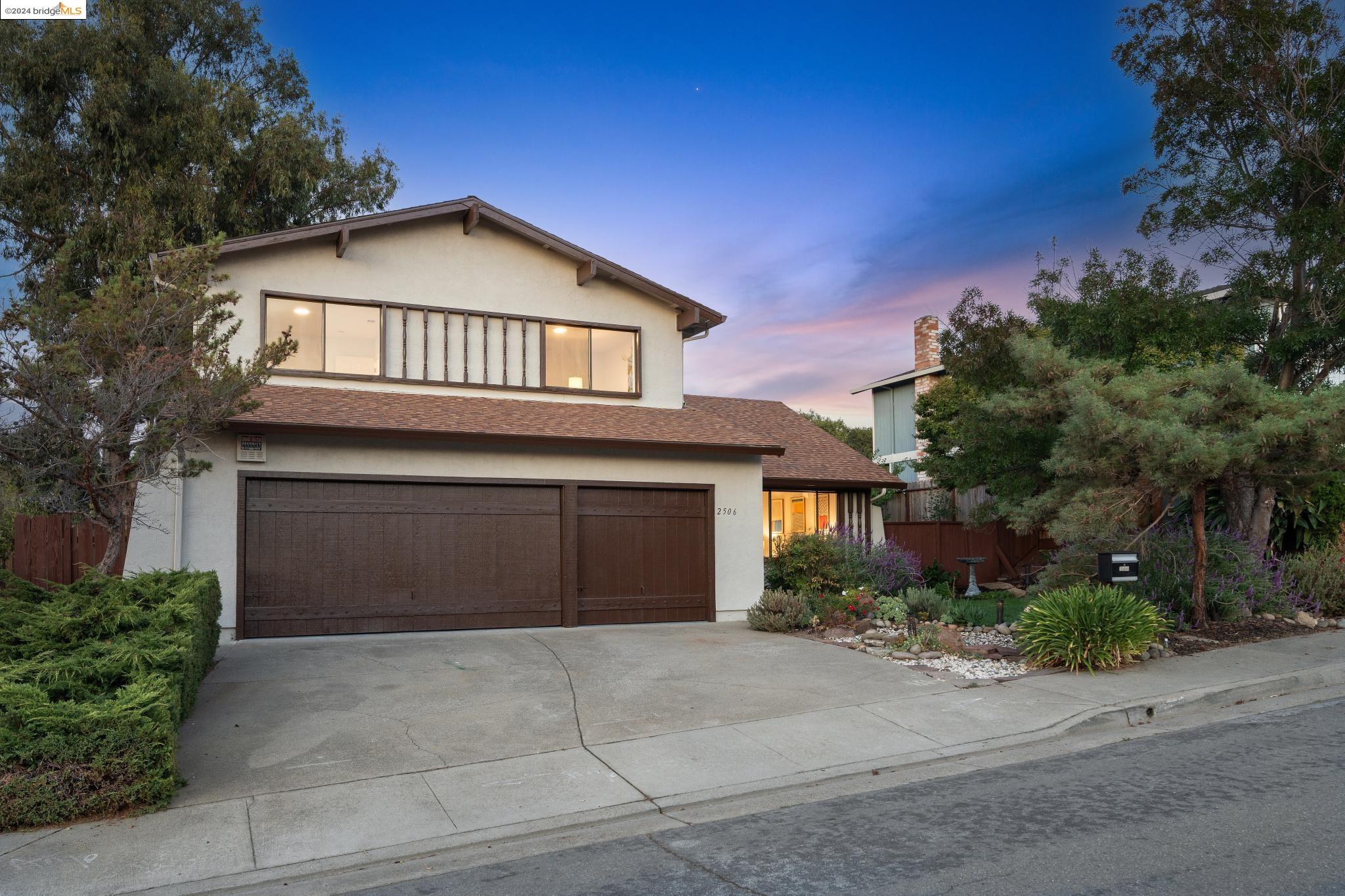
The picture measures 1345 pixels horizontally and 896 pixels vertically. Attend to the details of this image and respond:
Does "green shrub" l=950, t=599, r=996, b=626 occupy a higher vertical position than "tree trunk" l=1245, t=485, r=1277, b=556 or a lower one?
lower

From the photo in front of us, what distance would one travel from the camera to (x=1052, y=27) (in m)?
16.2

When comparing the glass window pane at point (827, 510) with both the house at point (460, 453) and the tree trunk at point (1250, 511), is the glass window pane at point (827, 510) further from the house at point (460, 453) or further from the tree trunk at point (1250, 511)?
the tree trunk at point (1250, 511)

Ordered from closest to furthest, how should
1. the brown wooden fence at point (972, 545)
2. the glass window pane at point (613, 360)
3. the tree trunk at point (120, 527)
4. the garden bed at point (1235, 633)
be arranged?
the tree trunk at point (120, 527), the garden bed at point (1235, 633), the glass window pane at point (613, 360), the brown wooden fence at point (972, 545)

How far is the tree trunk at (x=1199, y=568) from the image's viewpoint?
11625 millimetres

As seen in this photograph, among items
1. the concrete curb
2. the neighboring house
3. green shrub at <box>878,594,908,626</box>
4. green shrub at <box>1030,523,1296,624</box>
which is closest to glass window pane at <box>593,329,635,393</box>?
green shrub at <box>878,594,908,626</box>

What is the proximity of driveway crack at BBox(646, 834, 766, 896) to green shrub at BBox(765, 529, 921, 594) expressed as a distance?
9.17 meters

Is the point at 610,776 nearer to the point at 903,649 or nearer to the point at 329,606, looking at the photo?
the point at 903,649

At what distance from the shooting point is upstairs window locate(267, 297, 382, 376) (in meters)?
13.8

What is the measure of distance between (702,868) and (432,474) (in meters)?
9.11

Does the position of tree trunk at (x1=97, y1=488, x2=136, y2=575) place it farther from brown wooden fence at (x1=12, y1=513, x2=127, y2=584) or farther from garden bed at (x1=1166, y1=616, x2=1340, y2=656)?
garden bed at (x1=1166, y1=616, x2=1340, y2=656)

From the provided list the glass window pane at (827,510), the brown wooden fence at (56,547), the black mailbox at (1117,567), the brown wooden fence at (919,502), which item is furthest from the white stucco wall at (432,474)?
the brown wooden fence at (919,502)

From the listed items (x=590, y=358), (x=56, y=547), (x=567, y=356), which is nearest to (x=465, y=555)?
(x=567, y=356)

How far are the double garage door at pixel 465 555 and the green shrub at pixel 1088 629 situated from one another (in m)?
5.57

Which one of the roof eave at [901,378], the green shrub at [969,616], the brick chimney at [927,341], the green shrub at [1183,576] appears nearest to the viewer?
the green shrub at [1183,576]
